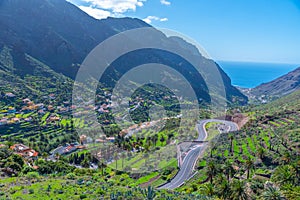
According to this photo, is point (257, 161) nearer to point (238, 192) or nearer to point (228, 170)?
point (228, 170)

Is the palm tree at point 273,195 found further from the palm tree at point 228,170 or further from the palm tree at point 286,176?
the palm tree at point 228,170

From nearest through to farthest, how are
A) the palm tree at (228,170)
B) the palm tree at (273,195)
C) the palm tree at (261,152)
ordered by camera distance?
1. the palm tree at (273,195)
2. the palm tree at (228,170)
3. the palm tree at (261,152)

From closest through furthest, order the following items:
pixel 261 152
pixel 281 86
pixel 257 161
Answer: pixel 261 152 → pixel 257 161 → pixel 281 86

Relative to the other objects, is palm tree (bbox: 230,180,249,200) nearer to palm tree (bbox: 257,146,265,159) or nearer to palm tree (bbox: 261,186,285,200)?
palm tree (bbox: 261,186,285,200)

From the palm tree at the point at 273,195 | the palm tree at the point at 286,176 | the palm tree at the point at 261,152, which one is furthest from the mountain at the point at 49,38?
the palm tree at the point at 273,195

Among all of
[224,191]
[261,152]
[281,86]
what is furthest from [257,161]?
[281,86]

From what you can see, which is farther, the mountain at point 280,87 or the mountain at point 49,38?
the mountain at point 280,87

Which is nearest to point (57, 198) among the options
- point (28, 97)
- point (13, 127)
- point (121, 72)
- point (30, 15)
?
point (13, 127)

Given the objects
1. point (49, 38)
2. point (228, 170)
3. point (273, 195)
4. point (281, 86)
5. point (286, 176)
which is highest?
point (49, 38)
